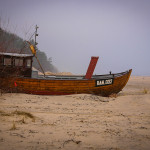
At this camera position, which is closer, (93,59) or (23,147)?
(23,147)

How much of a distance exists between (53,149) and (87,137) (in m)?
0.90

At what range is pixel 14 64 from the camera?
31.6ft

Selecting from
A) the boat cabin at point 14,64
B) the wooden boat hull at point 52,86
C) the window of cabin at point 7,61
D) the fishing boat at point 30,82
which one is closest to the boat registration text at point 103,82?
the fishing boat at point 30,82

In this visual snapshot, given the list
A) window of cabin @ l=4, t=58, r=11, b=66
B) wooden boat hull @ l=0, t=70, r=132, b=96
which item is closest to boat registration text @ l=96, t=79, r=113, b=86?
wooden boat hull @ l=0, t=70, r=132, b=96

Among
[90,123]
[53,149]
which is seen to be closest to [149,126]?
[90,123]

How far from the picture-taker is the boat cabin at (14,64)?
9414 mm

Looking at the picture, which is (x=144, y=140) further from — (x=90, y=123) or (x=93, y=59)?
(x=93, y=59)

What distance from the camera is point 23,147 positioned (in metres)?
2.65

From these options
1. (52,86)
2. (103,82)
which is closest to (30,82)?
(52,86)

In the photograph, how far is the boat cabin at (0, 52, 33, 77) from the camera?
9.41 m

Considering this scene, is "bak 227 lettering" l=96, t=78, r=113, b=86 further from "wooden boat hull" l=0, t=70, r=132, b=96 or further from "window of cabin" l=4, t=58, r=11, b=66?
"window of cabin" l=4, t=58, r=11, b=66

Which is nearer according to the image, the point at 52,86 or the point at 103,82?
the point at 52,86

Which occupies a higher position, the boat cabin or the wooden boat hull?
the boat cabin

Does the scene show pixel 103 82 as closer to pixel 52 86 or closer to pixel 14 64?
pixel 52 86
